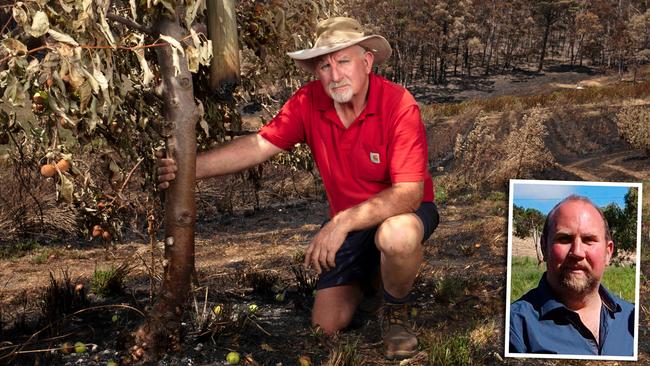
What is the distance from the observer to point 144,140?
4.18 m

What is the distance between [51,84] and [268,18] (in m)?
1.89

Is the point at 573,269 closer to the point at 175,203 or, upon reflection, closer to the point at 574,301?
the point at 574,301

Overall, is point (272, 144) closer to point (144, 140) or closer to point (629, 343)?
point (144, 140)

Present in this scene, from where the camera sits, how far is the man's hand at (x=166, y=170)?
3.55 meters

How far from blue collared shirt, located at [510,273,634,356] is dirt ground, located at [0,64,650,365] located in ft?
1.58

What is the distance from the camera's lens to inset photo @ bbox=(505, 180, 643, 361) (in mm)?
2826

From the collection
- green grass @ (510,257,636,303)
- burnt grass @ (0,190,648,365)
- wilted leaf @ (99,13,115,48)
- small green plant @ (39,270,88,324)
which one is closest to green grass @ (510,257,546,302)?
green grass @ (510,257,636,303)

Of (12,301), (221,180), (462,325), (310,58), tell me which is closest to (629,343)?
(462,325)

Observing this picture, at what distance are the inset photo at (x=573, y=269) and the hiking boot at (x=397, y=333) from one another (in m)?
0.62

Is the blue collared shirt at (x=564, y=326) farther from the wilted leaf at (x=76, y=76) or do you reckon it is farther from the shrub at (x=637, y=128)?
the shrub at (x=637, y=128)

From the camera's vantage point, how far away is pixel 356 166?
391cm

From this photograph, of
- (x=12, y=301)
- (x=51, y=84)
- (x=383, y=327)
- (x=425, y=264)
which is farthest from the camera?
(x=425, y=264)

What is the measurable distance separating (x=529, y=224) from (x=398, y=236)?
74cm

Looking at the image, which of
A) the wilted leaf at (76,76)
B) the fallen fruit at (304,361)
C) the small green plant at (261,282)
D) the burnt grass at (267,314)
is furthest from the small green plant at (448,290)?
the wilted leaf at (76,76)
